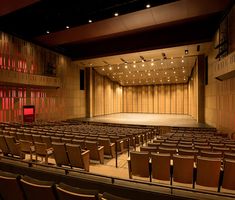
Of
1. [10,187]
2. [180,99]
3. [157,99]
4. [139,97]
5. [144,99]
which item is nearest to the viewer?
[10,187]

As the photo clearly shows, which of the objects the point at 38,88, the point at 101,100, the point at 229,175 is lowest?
the point at 229,175

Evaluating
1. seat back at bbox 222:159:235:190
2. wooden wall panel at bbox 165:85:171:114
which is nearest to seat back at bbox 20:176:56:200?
seat back at bbox 222:159:235:190

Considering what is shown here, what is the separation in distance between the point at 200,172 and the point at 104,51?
533 inches

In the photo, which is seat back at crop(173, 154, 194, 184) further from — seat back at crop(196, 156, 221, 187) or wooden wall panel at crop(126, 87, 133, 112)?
wooden wall panel at crop(126, 87, 133, 112)

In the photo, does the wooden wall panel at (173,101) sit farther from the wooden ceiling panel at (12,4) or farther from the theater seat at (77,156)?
the theater seat at (77,156)

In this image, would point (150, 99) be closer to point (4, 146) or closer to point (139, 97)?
point (139, 97)

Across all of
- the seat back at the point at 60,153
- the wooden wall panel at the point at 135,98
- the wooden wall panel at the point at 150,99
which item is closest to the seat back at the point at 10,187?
the seat back at the point at 60,153

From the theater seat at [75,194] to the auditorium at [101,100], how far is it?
1 centimetres

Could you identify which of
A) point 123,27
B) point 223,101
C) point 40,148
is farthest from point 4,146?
point 223,101

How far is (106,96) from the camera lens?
24.3 m

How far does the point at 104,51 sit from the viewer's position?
50.3ft

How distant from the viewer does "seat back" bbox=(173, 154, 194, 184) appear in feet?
10.5

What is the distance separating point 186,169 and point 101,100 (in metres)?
20.0

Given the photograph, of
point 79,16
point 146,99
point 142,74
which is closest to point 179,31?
point 79,16
